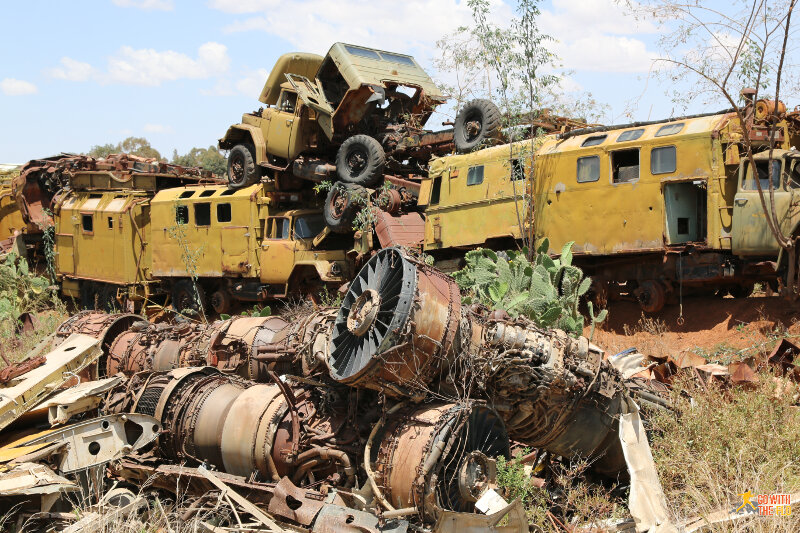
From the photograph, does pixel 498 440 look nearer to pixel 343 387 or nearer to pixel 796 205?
pixel 343 387

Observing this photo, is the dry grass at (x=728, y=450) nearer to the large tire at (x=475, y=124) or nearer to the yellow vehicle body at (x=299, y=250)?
the large tire at (x=475, y=124)

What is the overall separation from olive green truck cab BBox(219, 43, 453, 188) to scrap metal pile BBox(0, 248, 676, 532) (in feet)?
24.0

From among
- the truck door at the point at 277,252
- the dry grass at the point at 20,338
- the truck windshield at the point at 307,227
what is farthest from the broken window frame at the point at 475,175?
the dry grass at the point at 20,338

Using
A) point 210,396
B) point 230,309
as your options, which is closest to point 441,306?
point 210,396

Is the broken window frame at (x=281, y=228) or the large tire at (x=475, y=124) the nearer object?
the large tire at (x=475, y=124)

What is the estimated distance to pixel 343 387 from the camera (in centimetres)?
620

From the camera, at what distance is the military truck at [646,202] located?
32.4ft

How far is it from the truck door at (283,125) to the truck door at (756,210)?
336 inches

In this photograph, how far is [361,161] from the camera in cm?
1360

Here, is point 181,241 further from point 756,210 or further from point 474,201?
point 756,210

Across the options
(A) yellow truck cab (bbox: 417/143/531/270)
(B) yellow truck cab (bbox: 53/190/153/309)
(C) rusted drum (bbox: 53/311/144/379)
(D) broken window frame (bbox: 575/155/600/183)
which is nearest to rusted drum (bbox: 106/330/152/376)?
(C) rusted drum (bbox: 53/311/144/379)

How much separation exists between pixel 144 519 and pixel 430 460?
297cm

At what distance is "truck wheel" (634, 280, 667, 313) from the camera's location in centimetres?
1085

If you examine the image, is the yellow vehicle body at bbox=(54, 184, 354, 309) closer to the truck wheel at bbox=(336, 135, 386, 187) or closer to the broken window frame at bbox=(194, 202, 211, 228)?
the broken window frame at bbox=(194, 202, 211, 228)
